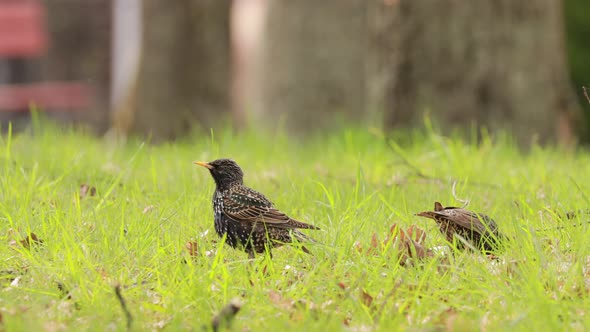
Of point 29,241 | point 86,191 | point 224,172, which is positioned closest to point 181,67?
point 86,191

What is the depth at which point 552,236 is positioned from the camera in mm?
4473

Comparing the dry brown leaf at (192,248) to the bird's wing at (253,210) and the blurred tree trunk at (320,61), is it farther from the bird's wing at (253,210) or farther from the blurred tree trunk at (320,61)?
the blurred tree trunk at (320,61)

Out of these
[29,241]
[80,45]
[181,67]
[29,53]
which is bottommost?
[80,45]

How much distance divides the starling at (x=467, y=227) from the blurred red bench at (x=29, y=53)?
40.8 ft

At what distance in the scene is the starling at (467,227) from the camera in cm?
438

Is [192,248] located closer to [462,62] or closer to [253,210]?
[253,210]

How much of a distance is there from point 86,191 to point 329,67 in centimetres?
637

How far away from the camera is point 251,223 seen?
4.47m

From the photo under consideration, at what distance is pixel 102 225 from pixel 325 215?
4.04 ft

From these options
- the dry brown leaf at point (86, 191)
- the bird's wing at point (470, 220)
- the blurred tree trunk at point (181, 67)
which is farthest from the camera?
the blurred tree trunk at point (181, 67)

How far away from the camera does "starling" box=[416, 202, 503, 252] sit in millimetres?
4376

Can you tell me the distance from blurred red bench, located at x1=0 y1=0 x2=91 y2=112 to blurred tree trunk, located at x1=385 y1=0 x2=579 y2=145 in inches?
338

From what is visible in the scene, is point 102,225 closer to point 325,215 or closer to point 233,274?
point 233,274

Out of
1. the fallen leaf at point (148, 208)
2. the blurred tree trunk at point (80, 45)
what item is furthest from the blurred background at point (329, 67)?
the fallen leaf at point (148, 208)
